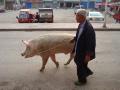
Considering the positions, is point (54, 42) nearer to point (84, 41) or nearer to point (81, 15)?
point (84, 41)

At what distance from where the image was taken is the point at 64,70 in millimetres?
8477

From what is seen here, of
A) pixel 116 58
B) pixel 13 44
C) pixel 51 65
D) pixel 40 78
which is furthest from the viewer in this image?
pixel 13 44

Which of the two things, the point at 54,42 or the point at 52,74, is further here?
the point at 52,74

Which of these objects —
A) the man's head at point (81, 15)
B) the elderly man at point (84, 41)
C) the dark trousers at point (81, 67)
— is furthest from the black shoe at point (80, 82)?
the man's head at point (81, 15)

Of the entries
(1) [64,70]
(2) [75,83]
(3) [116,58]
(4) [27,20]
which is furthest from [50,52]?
(4) [27,20]

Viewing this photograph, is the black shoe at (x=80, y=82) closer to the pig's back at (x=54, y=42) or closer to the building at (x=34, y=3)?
the pig's back at (x=54, y=42)

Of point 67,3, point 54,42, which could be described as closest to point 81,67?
point 54,42

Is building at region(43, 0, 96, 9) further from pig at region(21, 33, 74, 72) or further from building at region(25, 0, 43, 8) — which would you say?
pig at region(21, 33, 74, 72)

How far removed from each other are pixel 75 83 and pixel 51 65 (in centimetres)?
200

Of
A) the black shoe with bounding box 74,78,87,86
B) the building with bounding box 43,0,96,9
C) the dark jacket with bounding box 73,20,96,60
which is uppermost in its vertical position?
the dark jacket with bounding box 73,20,96,60

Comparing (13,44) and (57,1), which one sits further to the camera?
(57,1)

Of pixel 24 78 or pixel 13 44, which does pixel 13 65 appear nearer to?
pixel 24 78

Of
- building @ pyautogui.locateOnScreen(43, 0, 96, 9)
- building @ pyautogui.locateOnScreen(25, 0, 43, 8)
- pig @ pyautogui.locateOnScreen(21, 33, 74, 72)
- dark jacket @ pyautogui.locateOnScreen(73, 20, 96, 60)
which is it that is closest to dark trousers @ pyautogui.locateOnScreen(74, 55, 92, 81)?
dark jacket @ pyautogui.locateOnScreen(73, 20, 96, 60)

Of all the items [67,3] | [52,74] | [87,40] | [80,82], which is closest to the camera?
[87,40]
